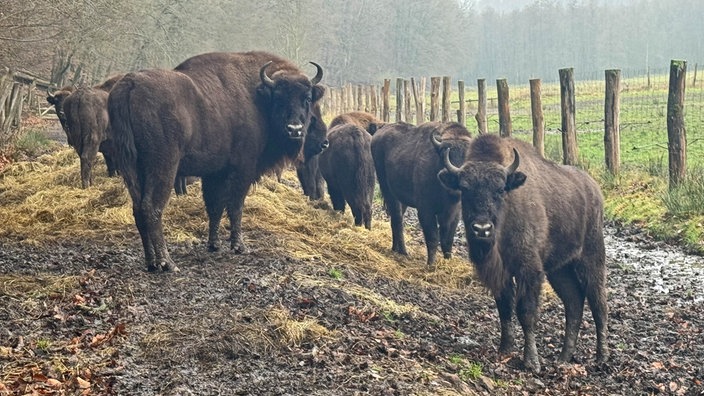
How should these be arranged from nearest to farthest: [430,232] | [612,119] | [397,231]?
[430,232] < [397,231] < [612,119]

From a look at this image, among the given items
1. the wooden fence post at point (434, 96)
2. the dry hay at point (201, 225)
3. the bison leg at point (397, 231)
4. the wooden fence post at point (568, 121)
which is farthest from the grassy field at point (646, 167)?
the bison leg at point (397, 231)

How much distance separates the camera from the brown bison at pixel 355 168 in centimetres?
1474

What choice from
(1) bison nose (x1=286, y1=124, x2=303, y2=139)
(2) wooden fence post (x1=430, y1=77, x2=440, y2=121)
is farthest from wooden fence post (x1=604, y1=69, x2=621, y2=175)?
(2) wooden fence post (x1=430, y1=77, x2=440, y2=121)

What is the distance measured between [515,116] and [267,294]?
34316mm

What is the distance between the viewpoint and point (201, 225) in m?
12.4

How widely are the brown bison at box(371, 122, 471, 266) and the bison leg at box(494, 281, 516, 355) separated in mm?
3210

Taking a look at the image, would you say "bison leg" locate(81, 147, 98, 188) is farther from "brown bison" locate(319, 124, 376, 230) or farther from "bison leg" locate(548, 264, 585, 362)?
"bison leg" locate(548, 264, 585, 362)

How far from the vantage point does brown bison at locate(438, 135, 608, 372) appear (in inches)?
328

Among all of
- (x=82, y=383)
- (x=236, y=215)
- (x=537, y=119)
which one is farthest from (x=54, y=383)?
(x=537, y=119)

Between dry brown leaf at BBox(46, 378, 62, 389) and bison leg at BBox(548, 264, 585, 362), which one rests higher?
dry brown leaf at BBox(46, 378, 62, 389)

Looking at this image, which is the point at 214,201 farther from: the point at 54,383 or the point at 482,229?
the point at 54,383

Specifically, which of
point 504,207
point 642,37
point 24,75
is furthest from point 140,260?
point 642,37

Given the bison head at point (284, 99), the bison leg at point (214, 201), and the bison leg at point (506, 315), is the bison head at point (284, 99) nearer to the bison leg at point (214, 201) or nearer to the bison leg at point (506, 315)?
the bison leg at point (214, 201)

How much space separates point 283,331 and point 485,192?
2.35 meters
